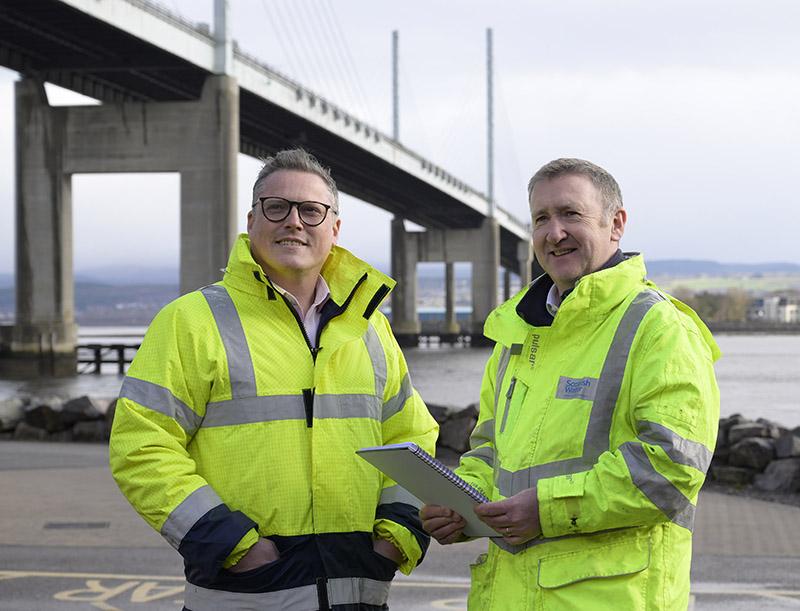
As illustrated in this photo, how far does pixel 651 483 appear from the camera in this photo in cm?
237

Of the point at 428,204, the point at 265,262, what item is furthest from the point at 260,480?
the point at 428,204

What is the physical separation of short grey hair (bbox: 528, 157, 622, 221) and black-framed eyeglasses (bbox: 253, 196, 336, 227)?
0.67m

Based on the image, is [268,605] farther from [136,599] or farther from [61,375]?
[61,375]

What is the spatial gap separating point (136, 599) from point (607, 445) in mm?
3704

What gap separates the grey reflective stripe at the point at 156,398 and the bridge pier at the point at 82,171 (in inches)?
1269

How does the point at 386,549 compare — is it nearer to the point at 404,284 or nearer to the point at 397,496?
the point at 397,496

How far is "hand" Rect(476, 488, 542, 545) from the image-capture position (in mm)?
2496

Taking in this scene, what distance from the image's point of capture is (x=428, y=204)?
66.5 m

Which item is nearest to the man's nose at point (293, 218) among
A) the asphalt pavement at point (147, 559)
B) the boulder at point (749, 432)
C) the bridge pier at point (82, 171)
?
the asphalt pavement at point (147, 559)

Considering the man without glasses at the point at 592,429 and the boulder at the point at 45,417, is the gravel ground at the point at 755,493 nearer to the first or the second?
the man without glasses at the point at 592,429

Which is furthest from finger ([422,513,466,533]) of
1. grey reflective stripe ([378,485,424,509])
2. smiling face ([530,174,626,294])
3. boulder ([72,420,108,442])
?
boulder ([72,420,108,442])

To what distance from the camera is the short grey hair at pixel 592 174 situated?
2.71m

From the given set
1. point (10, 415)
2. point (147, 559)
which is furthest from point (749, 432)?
point (10, 415)

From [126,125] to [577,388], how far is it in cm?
3750
